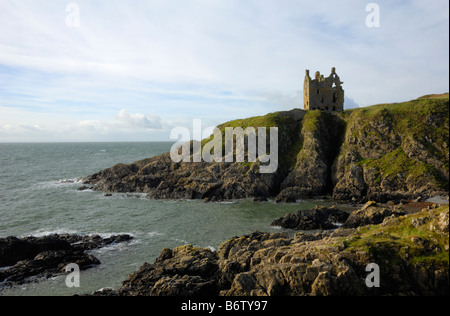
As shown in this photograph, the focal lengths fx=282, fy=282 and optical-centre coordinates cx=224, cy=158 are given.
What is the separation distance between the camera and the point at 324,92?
94938 millimetres

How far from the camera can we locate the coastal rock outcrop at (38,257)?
29609mm

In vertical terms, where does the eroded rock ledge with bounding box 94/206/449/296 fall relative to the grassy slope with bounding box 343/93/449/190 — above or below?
below

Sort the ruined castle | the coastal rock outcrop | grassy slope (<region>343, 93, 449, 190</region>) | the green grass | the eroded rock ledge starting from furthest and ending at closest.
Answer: the ruined castle, grassy slope (<region>343, 93, 449, 190</region>), the coastal rock outcrop, the green grass, the eroded rock ledge

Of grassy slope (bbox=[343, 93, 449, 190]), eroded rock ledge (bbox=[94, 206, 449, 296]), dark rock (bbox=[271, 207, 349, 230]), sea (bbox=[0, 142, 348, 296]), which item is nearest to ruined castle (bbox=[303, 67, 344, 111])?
grassy slope (bbox=[343, 93, 449, 190])

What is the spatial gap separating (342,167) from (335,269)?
5202 centimetres

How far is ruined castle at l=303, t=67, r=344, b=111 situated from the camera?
94312 mm

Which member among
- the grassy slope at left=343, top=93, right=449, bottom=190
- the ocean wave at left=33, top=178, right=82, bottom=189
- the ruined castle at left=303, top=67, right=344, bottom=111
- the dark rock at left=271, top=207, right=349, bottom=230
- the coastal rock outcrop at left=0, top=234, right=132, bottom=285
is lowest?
the coastal rock outcrop at left=0, top=234, right=132, bottom=285

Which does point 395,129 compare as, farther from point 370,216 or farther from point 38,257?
point 38,257

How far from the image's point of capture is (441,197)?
5247 cm

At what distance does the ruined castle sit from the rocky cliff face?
1356 centimetres

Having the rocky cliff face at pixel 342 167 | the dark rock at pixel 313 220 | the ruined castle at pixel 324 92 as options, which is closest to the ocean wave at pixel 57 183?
the rocky cliff face at pixel 342 167

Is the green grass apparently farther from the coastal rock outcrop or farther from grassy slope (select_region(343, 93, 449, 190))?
grassy slope (select_region(343, 93, 449, 190))
